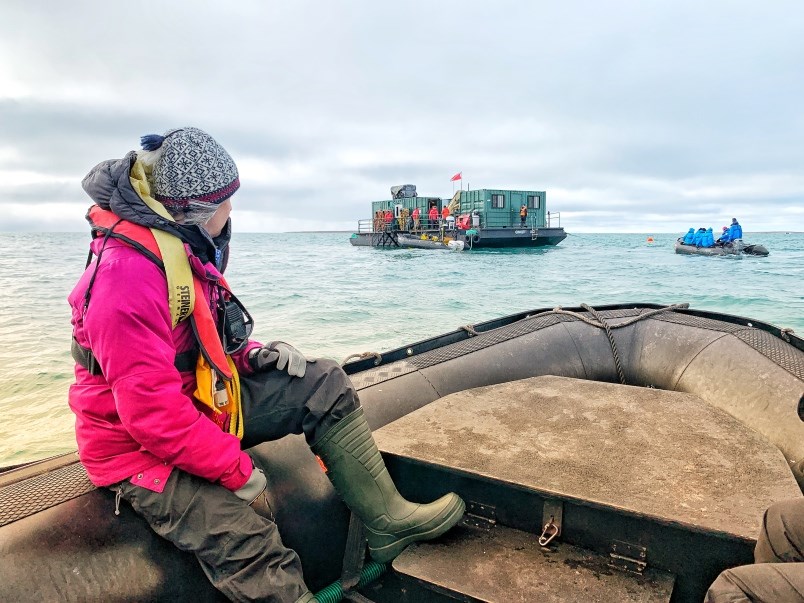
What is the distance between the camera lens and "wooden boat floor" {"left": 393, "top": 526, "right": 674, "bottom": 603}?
1576mm

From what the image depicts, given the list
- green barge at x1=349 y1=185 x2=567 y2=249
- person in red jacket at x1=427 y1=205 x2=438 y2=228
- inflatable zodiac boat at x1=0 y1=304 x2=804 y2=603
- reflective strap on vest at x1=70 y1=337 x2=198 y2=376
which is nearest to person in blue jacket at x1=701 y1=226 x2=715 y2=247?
green barge at x1=349 y1=185 x2=567 y2=249

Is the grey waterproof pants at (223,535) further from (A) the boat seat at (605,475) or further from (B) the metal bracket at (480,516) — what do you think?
(B) the metal bracket at (480,516)

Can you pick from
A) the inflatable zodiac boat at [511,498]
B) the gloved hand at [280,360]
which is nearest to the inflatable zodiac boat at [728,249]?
the inflatable zodiac boat at [511,498]

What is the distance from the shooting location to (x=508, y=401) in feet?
8.66

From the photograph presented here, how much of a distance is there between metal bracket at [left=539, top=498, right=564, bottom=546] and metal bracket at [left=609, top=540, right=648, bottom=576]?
0.56ft

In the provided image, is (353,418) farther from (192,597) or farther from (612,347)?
(612,347)

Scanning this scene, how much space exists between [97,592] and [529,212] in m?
40.9

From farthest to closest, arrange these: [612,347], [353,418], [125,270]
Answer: [612,347]
[353,418]
[125,270]

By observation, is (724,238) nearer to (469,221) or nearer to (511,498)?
(469,221)

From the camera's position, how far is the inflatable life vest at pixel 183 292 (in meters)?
1.43

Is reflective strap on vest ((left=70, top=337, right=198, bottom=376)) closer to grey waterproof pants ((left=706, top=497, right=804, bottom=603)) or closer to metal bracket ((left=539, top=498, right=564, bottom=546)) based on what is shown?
metal bracket ((left=539, top=498, right=564, bottom=546))

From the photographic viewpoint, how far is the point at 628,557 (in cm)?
168

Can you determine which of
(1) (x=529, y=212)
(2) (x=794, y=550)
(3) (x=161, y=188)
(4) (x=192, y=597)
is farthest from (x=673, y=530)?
(1) (x=529, y=212)

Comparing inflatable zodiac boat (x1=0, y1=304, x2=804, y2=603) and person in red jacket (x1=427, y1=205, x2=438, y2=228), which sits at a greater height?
person in red jacket (x1=427, y1=205, x2=438, y2=228)
